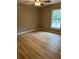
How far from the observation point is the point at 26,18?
9.12m

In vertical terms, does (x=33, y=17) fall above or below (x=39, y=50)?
above

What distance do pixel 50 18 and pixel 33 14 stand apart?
174 centimetres

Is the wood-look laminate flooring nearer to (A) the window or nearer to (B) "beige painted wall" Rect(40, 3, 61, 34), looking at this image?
(A) the window

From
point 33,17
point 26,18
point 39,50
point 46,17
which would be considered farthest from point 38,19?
point 39,50

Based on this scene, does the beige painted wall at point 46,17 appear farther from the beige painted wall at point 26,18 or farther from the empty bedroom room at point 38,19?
the beige painted wall at point 26,18

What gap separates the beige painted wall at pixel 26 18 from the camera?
328 inches

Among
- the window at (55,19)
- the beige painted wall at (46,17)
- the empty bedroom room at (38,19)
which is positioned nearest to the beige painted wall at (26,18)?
the empty bedroom room at (38,19)

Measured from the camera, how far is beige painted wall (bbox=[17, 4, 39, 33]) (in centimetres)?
832

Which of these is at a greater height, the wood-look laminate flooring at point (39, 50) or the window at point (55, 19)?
the window at point (55, 19)

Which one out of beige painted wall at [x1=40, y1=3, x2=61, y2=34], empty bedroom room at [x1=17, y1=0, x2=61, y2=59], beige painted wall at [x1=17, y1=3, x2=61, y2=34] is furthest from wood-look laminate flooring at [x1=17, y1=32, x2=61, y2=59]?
beige painted wall at [x1=40, y1=3, x2=61, y2=34]

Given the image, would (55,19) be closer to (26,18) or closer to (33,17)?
(33,17)
